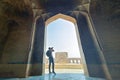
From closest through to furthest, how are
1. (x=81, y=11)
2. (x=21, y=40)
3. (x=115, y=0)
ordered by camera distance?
(x=115, y=0)
(x=21, y=40)
(x=81, y=11)

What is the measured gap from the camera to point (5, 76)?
21.9 ft

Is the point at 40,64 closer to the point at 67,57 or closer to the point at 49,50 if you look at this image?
the point at 49,50

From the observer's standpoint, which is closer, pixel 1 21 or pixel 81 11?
pixel 1 21

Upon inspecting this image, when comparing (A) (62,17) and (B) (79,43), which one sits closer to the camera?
(B) (79,43)

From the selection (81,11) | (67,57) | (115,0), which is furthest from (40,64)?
(67,57)

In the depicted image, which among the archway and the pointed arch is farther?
the pointed arch

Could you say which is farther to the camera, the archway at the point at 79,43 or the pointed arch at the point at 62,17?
the pointed arch at the point at 62,17

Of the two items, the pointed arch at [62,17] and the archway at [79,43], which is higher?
the pointed arch at [62,17]

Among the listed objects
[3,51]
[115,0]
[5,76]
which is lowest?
[5,76]

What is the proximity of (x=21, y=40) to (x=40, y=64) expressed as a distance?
2.02m

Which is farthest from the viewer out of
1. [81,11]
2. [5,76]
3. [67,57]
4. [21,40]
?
[67,57]

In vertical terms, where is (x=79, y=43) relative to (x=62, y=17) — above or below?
below

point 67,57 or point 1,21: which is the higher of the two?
point 1,21

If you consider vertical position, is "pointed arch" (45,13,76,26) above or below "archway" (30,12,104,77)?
above
